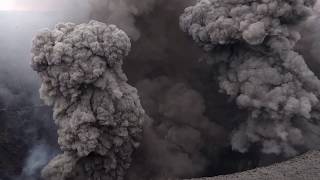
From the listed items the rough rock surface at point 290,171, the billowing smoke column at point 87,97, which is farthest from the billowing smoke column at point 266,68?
the billowing smoke column at point 87,97

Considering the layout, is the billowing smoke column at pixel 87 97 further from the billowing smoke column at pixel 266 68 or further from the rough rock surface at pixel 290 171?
the rough rock surface at pixel 290 171

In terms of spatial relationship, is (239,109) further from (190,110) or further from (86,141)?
(86,141)

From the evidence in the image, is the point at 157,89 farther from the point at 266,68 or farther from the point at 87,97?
the point at 87,97

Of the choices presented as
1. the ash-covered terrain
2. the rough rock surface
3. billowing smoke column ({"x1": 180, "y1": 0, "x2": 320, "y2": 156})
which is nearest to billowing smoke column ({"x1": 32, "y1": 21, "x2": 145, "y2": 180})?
the ash-covered terrain

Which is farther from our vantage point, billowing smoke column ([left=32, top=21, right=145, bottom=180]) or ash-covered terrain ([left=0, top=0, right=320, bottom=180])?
ash-covered terrain ([left=0, top=0, right=320, bottom=180])

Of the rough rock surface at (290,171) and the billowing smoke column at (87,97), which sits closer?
the billowing smoke column at (87,97)

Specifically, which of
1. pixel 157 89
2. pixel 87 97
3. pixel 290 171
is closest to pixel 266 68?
pixel 290 171

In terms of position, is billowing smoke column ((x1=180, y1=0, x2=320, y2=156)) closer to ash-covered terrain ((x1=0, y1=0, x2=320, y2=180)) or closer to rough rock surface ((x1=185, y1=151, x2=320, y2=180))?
ash-covered terrain ((x1=0, y1=0, x2=320, y2=180))
